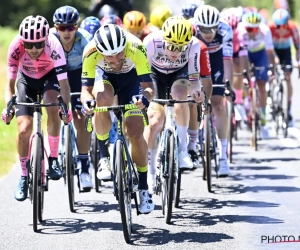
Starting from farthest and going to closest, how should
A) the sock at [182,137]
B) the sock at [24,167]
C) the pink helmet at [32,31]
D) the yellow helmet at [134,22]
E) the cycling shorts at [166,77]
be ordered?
the yellow helmet at [134,22]
the cycling shorts at [166,77]
the sock at [182,137]
the sock at [24,167]
the pink helmet at [32,31]

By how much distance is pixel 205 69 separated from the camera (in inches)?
439

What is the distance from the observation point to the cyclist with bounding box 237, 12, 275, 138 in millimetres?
15352

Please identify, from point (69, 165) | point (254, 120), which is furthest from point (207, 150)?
point (254, 120)

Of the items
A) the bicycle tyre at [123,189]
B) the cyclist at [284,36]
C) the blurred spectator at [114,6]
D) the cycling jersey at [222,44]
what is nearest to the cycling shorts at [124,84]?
the bicycle tyre at [123,189]

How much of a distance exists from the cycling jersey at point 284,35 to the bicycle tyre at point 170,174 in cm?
828

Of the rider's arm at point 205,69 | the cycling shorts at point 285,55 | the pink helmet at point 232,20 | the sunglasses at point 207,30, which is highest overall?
the pink helmet at point 232,20

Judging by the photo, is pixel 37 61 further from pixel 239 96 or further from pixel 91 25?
pixel 239 96

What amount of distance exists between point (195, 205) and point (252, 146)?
4958mm

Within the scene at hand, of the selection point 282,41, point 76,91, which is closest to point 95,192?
point 76,91

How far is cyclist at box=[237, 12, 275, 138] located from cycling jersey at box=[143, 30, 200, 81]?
4.76 metres

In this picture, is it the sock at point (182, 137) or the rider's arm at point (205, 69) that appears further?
the rider's arm at point (205, 69)

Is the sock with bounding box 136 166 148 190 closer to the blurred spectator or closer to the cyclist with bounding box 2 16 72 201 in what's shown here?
the cyclist with bounding box 2 16 72 201

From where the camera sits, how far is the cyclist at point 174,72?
9.81 m

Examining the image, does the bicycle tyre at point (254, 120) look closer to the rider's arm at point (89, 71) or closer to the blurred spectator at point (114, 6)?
the rider's arm at point (89, 71)
